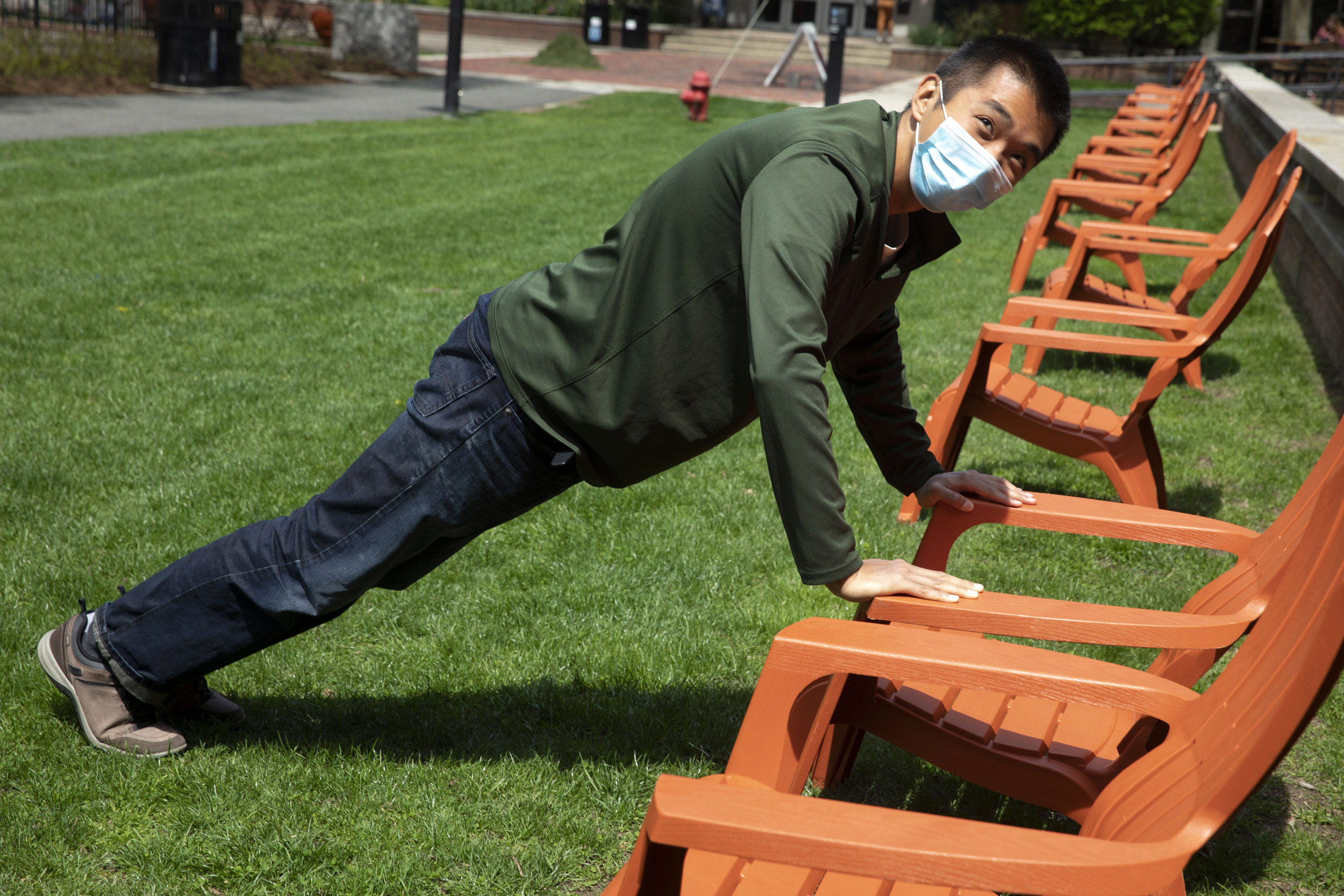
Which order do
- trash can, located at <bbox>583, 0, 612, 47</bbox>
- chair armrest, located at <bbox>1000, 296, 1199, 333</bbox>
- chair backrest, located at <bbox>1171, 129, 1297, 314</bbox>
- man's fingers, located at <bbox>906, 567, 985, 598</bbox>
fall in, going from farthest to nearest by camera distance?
trash can, located at <bbox>583, 0, 612, 47</bbox> → chair backrest, located at <bbox>1171, 129, 1297, 314</bbox> → chair armrest, located at <bbox>1000, 296, 1199, 333</bbox> → man's fingers, located at <bbox>906, 567, 985, 598</bbox>

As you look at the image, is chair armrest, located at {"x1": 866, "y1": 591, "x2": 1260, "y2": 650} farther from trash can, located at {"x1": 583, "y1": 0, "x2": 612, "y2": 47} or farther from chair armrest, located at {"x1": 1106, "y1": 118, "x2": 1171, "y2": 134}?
trash can, located at {"x1": 583, "y1": 0, "x2": 612, "y2": 47}

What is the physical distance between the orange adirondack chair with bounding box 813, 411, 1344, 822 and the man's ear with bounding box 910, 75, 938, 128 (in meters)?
0.93

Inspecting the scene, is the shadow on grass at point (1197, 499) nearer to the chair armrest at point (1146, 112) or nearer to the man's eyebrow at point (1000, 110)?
the man's eyebrow at point (1000, 110)

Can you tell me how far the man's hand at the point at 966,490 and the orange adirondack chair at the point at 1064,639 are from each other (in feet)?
0.09

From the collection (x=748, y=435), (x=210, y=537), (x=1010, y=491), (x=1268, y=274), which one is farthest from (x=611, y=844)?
(x=1268, y=274)

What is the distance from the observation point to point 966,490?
2682 mm

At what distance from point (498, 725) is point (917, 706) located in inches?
47.4

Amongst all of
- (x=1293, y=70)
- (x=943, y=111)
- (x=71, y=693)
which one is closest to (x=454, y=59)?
(x=71, y=693)

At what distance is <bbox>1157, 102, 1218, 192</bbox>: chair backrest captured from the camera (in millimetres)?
8359

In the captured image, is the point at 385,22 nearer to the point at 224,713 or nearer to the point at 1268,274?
the point at 1268,274

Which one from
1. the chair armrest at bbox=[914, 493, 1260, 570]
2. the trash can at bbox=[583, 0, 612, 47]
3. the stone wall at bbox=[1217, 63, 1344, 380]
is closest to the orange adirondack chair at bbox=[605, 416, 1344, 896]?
the chair armrest at bbox=[914, 493, 1260, 570]

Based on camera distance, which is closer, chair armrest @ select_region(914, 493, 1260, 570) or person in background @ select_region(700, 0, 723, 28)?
chair armrest @ select_region(914, 493, 1260, 570)

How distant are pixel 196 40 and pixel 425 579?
16.2 meters

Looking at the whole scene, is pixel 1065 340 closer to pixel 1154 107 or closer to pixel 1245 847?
pixel 1245 847
